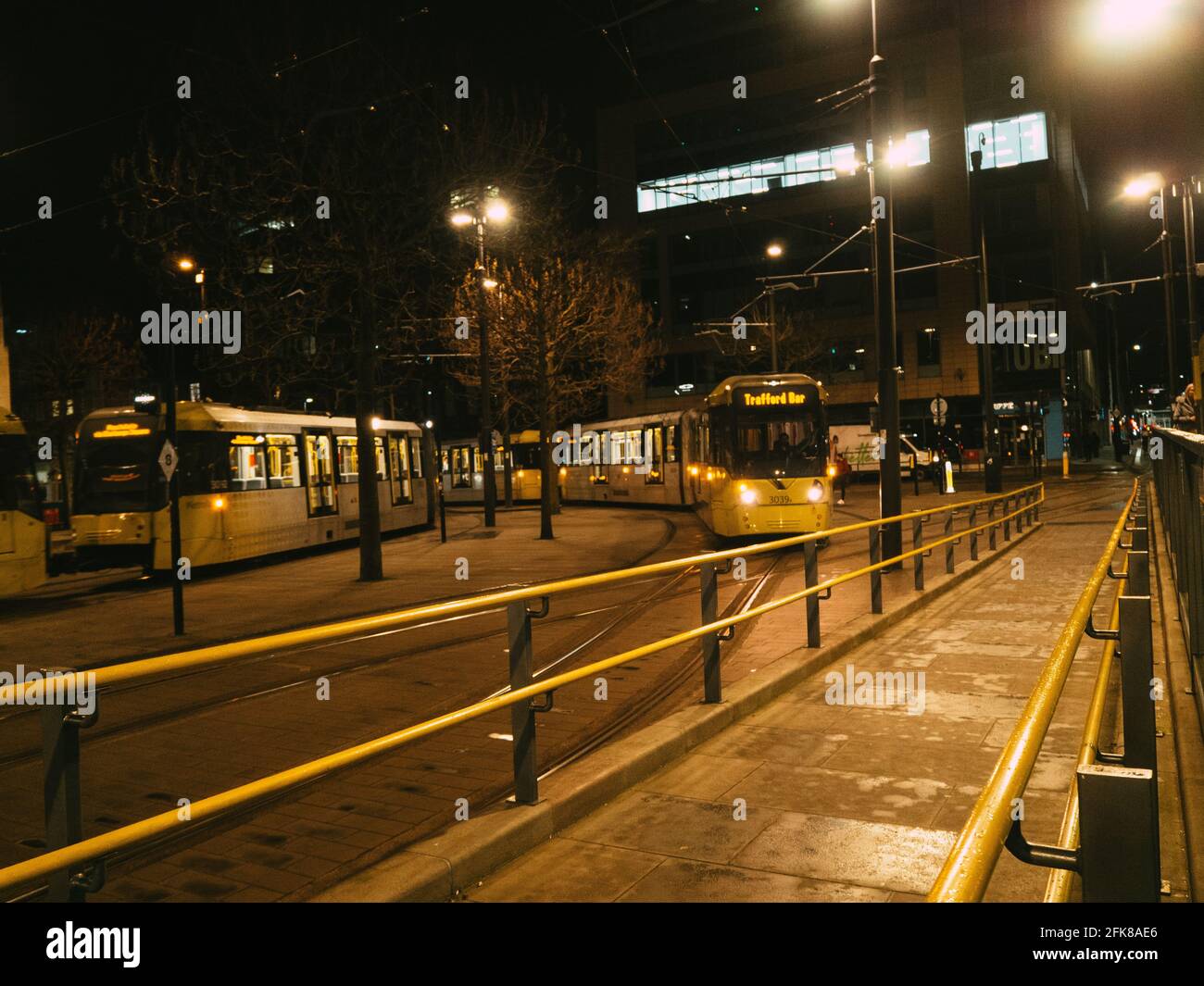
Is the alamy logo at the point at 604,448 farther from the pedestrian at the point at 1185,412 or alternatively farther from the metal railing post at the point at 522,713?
the metal railing post at the point at 522,713

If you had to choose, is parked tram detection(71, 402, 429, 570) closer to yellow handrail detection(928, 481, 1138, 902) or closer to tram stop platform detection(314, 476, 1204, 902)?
tram stop platform detection(314, 476, 1204, 902)

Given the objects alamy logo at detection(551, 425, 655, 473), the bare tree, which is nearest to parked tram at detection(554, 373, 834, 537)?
the bare tree

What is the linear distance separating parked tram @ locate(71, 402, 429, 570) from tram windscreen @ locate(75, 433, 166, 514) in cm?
2

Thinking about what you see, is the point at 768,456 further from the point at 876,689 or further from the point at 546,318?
the point at 876,689

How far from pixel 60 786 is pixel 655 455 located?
103 feet

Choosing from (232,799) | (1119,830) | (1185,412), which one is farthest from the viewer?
(1185,412)

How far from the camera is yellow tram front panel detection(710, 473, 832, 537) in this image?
63.4 ft

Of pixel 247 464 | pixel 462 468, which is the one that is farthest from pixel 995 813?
pixel 462 468

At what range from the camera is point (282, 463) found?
67.7 ft

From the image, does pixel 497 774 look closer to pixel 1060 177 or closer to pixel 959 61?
pixel 959 61

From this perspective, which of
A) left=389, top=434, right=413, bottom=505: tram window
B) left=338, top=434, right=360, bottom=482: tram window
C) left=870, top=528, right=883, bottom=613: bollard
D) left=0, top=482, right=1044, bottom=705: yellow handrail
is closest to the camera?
left=0, top=482, right=1044, bottom=705: yellow handrail

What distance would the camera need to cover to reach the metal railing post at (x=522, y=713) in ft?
15.9

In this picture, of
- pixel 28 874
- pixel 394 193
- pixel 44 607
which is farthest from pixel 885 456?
pixel 28 874

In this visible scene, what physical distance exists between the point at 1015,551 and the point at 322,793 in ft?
48.0
